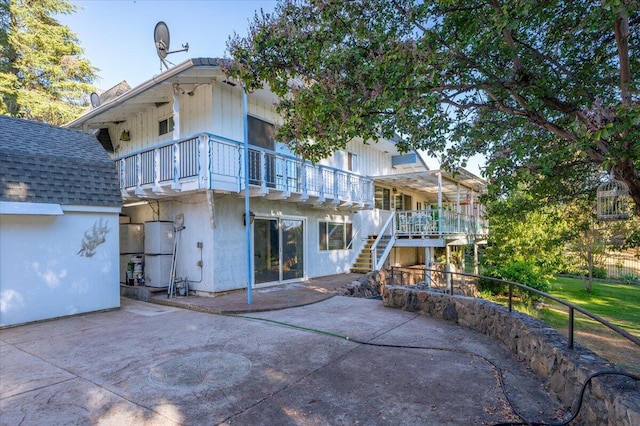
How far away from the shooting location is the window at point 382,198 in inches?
667

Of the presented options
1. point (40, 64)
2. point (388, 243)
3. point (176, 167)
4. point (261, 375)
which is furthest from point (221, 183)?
point (40, 64)

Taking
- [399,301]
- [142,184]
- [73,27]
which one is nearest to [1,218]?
[142,184]

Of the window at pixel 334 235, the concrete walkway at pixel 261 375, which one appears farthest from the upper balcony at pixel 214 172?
the concrete walkway at pixel 261 375

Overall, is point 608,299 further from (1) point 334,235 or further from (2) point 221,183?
(2) point 221,183

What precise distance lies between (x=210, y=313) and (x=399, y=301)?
4.35 m

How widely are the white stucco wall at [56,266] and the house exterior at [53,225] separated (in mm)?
15

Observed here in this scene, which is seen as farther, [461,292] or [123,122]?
[461,292]

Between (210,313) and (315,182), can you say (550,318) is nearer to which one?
(315,182)

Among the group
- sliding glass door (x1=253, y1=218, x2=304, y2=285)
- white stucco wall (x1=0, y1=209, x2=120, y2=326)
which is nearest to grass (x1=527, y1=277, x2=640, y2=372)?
sliding glass door (x1=253, y1=218, x2=304, y2=285)

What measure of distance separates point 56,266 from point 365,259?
35.7 feet

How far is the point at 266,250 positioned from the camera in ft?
35.3

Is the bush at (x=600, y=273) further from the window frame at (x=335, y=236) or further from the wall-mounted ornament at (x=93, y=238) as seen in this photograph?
the wall-mounted ornament at (x=93, y=238)

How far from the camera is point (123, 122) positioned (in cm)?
1285

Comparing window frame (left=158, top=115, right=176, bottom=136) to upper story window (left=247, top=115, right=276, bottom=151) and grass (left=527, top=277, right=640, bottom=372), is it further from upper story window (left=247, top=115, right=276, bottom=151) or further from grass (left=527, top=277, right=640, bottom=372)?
grass (left=527, top=277, right=640, bottom=372)
